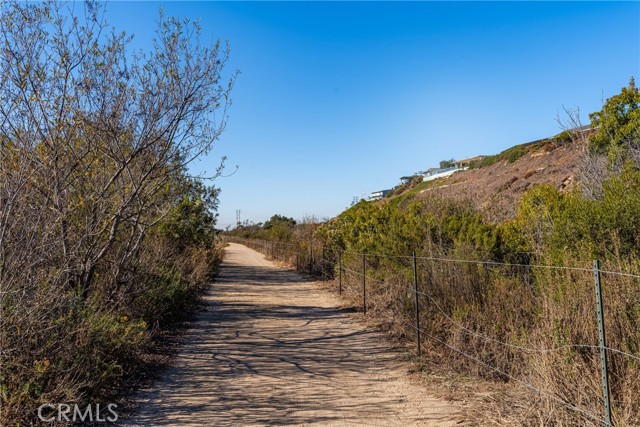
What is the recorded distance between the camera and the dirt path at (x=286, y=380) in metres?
4.96

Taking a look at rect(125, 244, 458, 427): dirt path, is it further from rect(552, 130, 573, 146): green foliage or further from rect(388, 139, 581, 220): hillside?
rect(388, 139, 581, 220): hillside

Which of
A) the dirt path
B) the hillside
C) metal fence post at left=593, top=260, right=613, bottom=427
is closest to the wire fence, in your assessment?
metal fence post at left=593, top=260, right=613, bottom=427

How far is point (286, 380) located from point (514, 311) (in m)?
3.27

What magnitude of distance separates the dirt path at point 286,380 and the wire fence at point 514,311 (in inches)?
36.0

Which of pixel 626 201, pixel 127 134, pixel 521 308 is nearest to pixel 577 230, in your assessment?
pixel 626 201

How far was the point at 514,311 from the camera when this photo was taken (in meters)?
6.16

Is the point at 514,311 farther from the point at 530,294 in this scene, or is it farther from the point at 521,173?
the point at 521,173

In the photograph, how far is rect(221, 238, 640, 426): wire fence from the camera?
13.0 feet

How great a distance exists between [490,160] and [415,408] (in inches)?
2143

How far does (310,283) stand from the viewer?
1856 centimetres

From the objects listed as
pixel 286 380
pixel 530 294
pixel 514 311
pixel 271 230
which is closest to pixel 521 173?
pixel 271 230

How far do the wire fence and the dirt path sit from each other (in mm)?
915

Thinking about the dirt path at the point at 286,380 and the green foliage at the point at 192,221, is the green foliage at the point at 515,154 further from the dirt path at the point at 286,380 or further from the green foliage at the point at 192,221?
the dirt path at the point at 286,380

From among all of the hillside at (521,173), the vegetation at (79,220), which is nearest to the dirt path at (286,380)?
the vegetation at (79,220)
